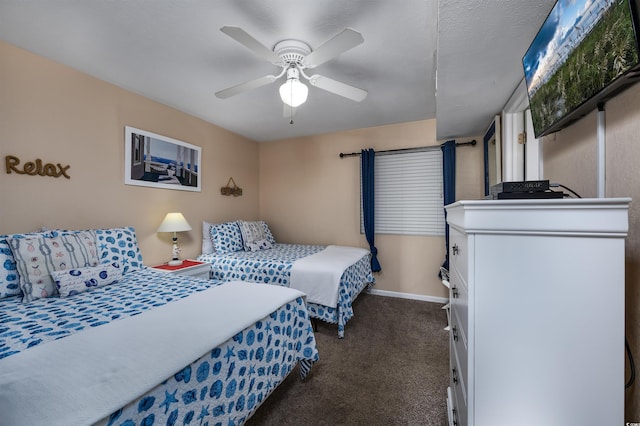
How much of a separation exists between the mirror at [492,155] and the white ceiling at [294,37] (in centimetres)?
14

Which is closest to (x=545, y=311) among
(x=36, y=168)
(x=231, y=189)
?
(x=36, y=168)

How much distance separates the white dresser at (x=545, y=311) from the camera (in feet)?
2.23

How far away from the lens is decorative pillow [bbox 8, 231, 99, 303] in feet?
5.24

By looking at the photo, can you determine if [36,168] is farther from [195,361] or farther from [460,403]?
[460,403]

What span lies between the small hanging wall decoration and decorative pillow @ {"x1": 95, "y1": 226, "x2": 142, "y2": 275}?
1.52m

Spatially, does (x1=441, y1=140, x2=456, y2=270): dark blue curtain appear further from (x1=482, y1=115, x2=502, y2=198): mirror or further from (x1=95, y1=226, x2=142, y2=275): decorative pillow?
(x1=95, y1=226, x2=142, y2=275): decorative pillow

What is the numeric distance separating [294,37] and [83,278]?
88.4 inches

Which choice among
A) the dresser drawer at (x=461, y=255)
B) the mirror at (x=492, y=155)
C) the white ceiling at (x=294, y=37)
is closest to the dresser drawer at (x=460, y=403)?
the dresser drawer at (x=461, y=255)

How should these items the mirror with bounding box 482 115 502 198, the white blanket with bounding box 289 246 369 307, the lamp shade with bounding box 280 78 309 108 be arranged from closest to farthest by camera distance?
the lamp shade with bounding box 280 78 309 108 → the mirror with bounding box 482 115 502 198 → the white blanket with bounding box 289 246 369 307

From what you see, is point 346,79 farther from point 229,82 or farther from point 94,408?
point 94,408

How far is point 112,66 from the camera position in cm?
214

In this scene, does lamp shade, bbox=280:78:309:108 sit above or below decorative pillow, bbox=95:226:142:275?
above

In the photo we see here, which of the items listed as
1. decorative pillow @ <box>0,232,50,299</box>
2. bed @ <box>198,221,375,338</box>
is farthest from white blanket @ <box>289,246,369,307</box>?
decorative pillow @ <box>0,232,50,299</box>

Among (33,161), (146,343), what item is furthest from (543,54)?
(33,161)
